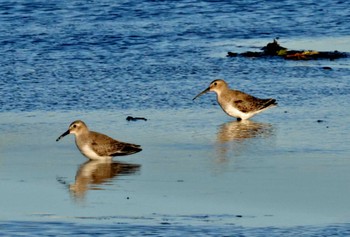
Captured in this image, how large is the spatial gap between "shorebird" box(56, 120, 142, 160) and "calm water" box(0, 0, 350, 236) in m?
0.12

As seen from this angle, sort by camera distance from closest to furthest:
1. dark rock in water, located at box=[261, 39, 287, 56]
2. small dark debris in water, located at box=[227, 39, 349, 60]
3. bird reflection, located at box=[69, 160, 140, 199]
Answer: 1. bird reflection, located at box=[69, 160, 140, 199]
2. small dark debris in water, located at box=[227, 39, 349, 60]
3. dark rock in water, located at box=[261, 39, 287, 56]

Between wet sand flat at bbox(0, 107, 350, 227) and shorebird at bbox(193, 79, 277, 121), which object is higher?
shorebird at bbox(193, 79, 277, 121)

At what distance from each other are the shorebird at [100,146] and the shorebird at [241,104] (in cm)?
302

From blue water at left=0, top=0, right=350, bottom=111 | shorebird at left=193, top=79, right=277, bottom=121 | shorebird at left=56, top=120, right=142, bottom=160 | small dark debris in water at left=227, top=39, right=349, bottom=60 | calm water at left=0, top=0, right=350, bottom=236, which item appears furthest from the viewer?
small dark debris in water at left=227, top=39, right=349, bottom=60

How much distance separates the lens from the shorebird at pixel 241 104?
15.9 meters

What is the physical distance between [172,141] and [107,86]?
13.0ft

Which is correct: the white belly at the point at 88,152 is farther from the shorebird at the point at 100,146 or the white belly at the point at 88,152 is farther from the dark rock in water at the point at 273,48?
the dark rock in water at the point at 273,48

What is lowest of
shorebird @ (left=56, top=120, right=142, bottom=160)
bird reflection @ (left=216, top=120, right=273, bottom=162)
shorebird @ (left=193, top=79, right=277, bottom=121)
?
bird reflection @ (left=216, top=120, right=273, bottom=162)

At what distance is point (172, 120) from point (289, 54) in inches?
215

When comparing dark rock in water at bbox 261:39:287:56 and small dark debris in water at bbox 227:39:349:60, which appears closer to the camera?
small dark debris in water at bbox 227:39:349:60

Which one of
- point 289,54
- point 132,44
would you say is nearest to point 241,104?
point 289,54

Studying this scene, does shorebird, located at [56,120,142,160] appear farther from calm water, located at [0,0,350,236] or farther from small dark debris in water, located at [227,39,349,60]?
small dark debris in water, located at [227,39,349,60]

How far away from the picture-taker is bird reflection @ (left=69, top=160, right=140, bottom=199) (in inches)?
452

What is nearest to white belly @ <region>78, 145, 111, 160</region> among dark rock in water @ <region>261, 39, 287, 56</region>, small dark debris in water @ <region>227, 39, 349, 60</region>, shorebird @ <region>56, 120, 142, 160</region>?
shorebird @ <region>56, 120, 142, 160</region>
